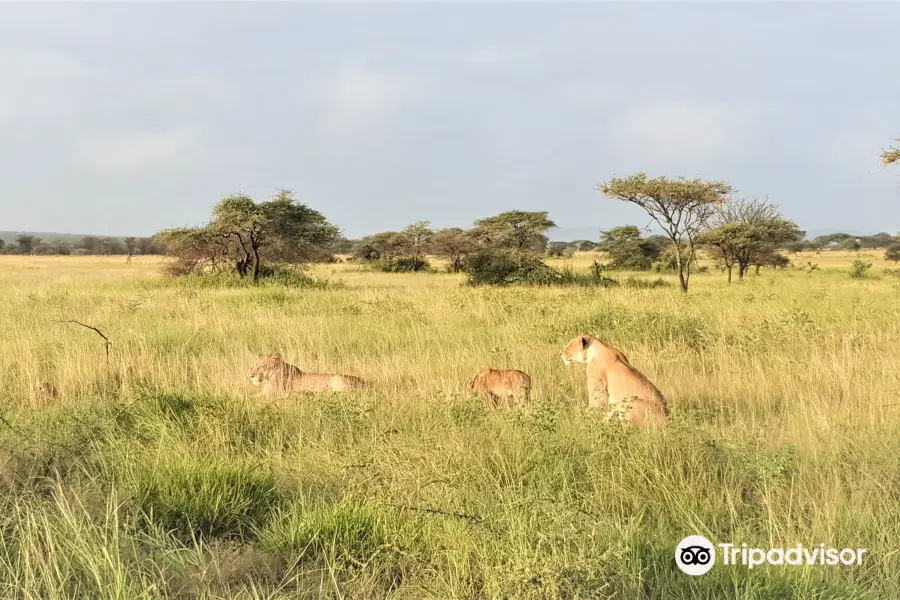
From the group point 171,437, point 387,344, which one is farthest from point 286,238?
point 171,437

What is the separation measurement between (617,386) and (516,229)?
40526mm

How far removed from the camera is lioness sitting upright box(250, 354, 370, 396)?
16.8ft

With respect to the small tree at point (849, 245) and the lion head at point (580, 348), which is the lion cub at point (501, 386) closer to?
the lion head at point (580, 348)

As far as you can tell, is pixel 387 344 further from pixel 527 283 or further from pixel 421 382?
pixel 527 283

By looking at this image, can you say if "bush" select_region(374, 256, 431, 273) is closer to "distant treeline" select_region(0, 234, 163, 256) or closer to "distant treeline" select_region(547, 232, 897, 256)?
"distant treeline" select_region(547, 232, 897, 256)

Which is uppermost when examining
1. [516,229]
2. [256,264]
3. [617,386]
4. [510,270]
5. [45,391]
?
[516,229]

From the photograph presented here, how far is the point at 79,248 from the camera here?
92812mm

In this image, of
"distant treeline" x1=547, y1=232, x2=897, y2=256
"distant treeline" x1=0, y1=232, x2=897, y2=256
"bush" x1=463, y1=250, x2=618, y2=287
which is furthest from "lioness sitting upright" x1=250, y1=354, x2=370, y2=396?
"distant treeline" x1=547, y1=232, x2=897, y2=256

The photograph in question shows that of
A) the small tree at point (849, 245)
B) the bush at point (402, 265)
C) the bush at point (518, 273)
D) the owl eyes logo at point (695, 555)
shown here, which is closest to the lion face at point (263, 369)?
the owl eyes logo at point (695, 555)

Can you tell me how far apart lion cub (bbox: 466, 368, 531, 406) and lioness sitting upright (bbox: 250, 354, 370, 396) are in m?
1.10

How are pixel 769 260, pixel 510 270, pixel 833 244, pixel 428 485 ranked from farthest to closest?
pixel 833 244 → pixel 769 260 → pixel 510 270 → pixel 428 485

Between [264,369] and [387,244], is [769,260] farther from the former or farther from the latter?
[264,369]

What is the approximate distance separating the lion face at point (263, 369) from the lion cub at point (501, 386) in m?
1.97

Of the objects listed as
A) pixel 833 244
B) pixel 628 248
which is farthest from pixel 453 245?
pixel 833 244
